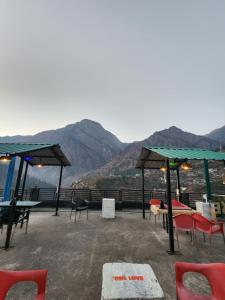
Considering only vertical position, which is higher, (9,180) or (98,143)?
(98,143)

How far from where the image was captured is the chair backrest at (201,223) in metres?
3.60

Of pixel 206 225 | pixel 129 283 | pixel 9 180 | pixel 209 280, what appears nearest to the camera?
pixel 129 283

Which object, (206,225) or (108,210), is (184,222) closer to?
(206,225)

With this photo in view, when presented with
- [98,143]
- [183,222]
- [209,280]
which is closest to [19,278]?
[209,280]

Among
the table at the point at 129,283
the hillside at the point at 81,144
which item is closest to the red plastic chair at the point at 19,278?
the table at the point at 129,283

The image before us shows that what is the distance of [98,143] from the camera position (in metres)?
112

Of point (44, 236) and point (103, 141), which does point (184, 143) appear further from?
point (44, 236)

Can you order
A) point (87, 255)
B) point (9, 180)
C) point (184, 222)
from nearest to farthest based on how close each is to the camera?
point (87, 255) → point (184, 222) → point (9, 180)

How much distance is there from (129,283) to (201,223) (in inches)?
137

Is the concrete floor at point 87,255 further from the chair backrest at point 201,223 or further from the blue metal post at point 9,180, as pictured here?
the blue metal post at point 9,180

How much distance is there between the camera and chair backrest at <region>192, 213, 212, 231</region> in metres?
3.60

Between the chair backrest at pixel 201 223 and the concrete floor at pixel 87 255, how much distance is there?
517 millimetres

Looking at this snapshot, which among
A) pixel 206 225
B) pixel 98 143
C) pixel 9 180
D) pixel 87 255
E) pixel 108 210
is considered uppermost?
pixel 98 143

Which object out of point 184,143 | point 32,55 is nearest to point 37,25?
point 32,55
